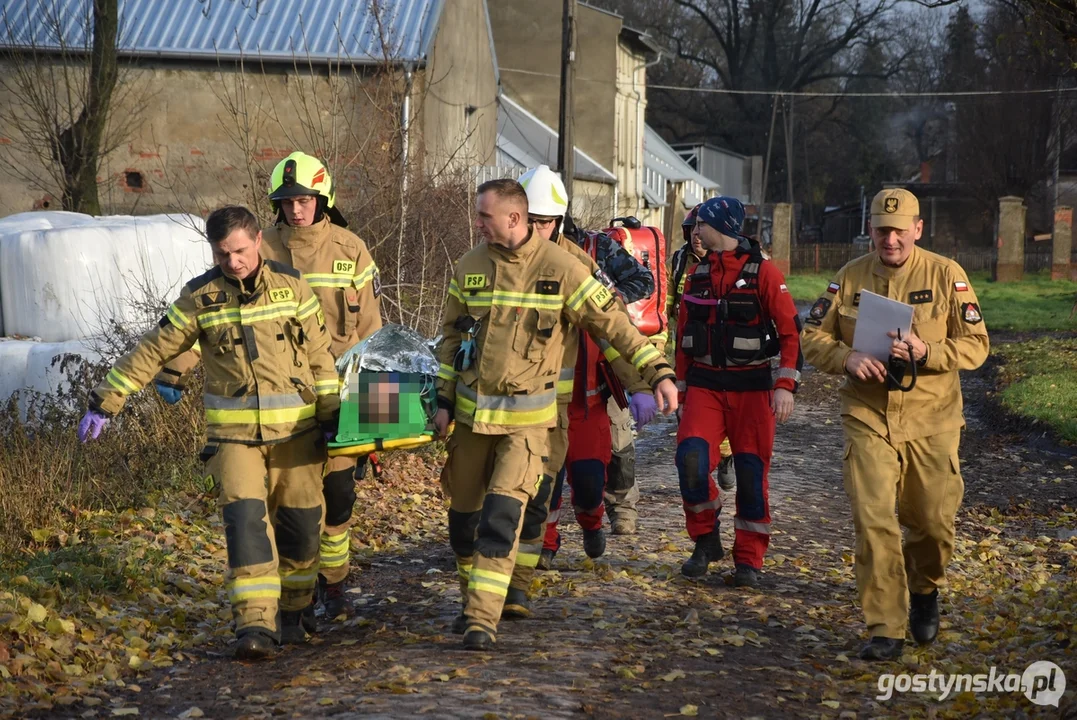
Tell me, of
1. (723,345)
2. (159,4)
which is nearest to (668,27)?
(159,4)

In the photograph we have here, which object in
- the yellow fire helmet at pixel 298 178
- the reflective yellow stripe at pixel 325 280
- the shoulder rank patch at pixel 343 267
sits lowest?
the reflective yellow stripe at pixel 325 280

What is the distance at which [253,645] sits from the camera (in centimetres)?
589

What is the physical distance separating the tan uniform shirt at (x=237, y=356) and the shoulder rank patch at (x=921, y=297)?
2.88 metres

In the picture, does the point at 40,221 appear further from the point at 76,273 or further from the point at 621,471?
the point at 621,471

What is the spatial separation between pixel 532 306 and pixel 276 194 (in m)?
1.56

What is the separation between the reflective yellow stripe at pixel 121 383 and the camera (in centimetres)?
596

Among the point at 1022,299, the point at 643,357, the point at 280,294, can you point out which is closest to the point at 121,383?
the point at 280,294

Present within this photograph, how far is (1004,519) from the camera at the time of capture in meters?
10.1

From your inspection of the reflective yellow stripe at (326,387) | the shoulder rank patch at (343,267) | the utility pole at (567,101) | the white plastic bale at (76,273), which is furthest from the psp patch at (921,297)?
the utility pole at (567,101)

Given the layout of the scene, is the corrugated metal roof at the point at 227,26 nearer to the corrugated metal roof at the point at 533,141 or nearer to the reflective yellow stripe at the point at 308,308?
the corrugated metal roof at the point at 533,141

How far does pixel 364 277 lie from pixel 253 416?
4.35 feet

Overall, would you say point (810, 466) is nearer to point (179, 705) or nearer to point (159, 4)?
point (179, 705)

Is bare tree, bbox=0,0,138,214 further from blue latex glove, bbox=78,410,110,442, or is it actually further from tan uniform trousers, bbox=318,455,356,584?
blue latex glove, bbox=78,410,110,442

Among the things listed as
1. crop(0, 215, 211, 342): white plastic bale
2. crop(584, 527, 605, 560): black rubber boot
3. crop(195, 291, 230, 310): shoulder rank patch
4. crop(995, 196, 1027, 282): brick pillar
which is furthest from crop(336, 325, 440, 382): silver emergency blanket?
crop(995, 196, 1027, 282): brick pillar
